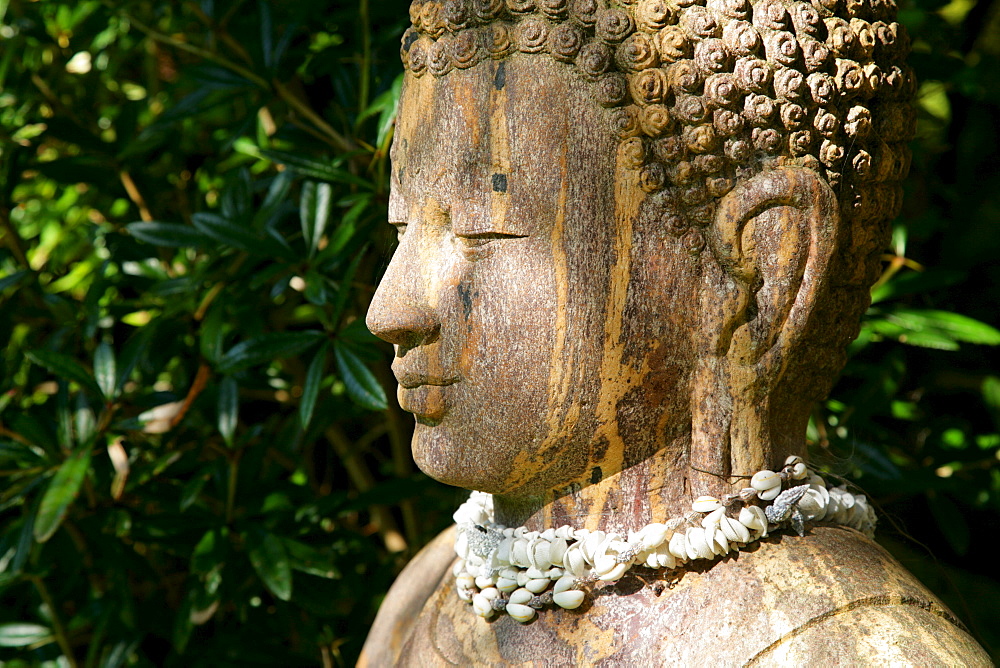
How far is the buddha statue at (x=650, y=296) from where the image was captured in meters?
1.06

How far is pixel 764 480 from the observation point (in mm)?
1140

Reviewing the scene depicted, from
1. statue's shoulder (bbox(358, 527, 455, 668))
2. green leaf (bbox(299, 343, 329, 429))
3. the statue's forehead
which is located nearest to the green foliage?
green leaf (bbox(299, 343, 329, 429))

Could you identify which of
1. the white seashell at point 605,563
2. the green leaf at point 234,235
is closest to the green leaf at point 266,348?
the green leaf at point 234,235

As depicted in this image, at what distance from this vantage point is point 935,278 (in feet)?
6.40

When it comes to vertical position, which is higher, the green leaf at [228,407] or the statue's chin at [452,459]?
the statue's chin at [452,459]

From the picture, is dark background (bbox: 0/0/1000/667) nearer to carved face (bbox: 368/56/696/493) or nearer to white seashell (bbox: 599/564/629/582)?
carved face (bbox: 368/56/696/493)

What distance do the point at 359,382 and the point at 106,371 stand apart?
600mm

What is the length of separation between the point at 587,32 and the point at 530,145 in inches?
5.8

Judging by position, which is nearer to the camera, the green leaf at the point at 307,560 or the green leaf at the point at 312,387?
the green leaf at the point at 312,387

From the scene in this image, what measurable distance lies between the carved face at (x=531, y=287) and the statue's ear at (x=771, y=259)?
0.17ft

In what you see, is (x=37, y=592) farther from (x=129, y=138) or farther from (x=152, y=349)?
(x=129, y=138)

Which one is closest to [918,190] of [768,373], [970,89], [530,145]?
[970,89]

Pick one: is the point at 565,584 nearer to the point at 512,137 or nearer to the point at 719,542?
the point at 719,542

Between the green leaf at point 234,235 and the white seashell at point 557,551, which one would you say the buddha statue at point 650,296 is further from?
the green leaf at point 234,235
